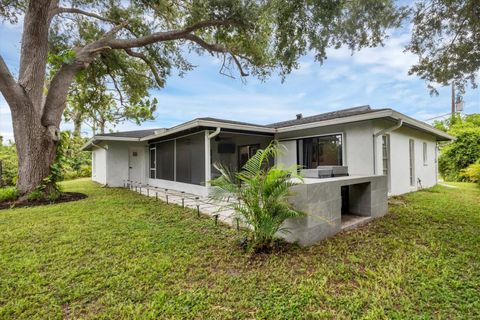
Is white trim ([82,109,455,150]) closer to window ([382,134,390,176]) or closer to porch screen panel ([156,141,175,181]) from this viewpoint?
window ([382,134,390,176])

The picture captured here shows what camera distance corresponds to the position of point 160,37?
8.81 metres

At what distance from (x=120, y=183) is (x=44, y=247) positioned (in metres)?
9.05

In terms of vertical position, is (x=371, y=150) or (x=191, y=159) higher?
(x=371, y=150)

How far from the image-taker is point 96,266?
10.0 ft

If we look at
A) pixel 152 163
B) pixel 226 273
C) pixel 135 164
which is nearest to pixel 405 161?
pixel 226 273

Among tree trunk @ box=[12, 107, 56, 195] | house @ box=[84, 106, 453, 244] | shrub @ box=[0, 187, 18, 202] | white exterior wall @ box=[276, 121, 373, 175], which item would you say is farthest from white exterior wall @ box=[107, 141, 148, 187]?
white exterior wall @ box=[276, 121, 373, 175]

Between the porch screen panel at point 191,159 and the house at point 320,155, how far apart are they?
35 mm

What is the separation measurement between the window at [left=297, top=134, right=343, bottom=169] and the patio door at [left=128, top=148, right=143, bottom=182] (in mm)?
8892

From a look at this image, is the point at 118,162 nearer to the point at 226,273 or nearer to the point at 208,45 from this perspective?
the point at 208,45

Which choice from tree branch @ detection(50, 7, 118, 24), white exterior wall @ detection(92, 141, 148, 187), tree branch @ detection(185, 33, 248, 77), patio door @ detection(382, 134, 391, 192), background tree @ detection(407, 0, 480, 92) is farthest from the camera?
white exterior wall @ detection(92, 141, 148, 187)

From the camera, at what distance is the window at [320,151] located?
7627 mm

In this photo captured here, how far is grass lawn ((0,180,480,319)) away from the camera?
2199 mm

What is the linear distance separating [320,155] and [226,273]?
6.34 meters

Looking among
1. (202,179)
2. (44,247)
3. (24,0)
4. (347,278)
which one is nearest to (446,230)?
(347,278)
